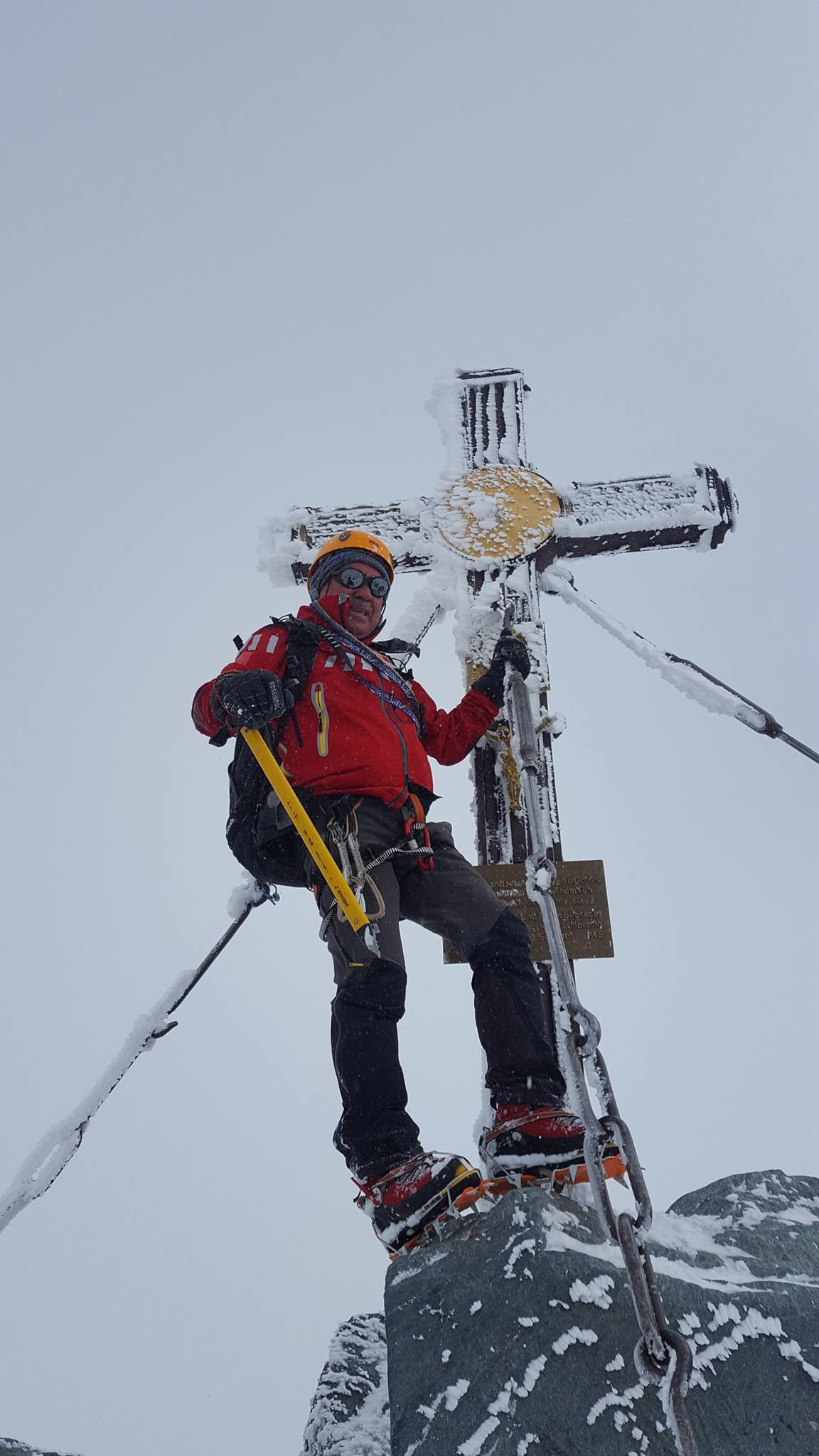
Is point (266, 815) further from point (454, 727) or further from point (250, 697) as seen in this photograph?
point (454, 727)

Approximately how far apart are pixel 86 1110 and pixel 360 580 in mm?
2465

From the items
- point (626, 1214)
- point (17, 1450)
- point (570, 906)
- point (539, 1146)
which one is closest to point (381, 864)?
point (539, 1146)

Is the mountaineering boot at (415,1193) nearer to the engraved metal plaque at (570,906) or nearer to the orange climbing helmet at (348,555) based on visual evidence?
the engraved metal plaque at (570,906)

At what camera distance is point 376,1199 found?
2.54 m

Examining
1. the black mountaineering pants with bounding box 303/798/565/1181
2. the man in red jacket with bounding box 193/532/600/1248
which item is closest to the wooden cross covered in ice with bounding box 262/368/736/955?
the man in red jacket with bounding box 193/532/600/1248

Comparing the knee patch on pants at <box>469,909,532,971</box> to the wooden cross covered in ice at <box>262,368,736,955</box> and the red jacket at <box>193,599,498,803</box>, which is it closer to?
the red jacket at <box>193,599,498,803</box>

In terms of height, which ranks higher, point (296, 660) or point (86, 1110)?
point (296, 660)

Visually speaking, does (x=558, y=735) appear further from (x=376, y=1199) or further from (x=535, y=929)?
(x=376, y=1199)

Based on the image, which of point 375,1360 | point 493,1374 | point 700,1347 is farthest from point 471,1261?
point 375,1360

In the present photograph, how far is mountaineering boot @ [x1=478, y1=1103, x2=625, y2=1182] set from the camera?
267 cm

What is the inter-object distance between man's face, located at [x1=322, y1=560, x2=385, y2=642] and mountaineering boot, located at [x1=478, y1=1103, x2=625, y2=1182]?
2.07 metres

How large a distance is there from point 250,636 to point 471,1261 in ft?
7.81

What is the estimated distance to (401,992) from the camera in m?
2.90

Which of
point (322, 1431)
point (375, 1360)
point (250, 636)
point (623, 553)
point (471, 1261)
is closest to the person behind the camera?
point (471, 1261)
